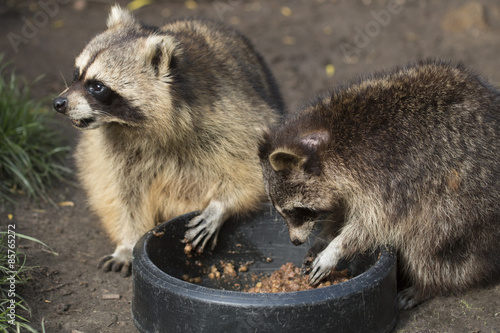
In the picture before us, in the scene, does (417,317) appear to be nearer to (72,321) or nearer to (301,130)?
(301,130)

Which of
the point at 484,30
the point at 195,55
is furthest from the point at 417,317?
the point at 484,30

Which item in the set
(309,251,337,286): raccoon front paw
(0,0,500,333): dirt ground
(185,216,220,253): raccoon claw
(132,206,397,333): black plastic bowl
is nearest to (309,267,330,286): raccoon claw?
(309,251,337,286): raccoon front paw

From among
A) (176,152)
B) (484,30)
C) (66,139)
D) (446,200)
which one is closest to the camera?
(446,200)

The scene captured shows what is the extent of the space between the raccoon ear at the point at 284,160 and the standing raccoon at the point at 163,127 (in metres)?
0.77

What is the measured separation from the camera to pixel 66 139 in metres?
5.49

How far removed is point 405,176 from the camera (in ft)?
10.4

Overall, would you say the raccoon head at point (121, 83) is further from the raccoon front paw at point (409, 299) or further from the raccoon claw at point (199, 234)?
the raccoon front paw at point (409, 299)

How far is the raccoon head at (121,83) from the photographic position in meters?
3.46

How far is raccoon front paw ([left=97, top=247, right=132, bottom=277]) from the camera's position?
3957mm

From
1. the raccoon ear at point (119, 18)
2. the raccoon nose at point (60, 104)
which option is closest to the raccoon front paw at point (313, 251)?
the raccoon nose at point (60, 104)

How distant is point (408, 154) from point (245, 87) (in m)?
1.39

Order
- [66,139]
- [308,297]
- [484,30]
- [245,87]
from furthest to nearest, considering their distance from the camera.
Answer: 1. [484,30]
2. [66,139]
3. [245,87]
4. [308,297]

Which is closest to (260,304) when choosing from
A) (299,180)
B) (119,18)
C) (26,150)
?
(299,180)

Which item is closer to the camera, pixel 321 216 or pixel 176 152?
pixel 321 216
